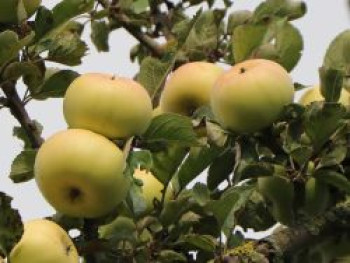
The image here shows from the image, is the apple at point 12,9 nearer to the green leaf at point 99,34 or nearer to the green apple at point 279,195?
the green apple at point 279,195

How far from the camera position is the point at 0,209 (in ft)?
4.33

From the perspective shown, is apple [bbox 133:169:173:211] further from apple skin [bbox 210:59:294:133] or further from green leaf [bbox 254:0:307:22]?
green leaf [bbox 254:0:307:22]

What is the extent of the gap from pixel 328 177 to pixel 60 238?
41 centimetres

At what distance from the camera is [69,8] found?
1.47 meters

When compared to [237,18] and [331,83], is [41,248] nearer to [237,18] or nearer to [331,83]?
[331,83]

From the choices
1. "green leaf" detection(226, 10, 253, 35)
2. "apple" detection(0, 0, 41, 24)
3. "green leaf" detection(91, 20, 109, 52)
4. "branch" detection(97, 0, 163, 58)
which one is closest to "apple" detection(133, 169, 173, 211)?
"apple" detection(0, 0, 41, 24)

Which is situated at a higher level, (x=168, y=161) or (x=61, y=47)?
(x=61, y=47)

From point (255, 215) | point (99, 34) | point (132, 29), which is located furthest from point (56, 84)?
point (99, 34)

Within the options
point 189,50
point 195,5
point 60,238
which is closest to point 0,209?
point 60,238

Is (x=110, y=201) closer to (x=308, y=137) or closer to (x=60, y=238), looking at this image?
(x=60, y=238)

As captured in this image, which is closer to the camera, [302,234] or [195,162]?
[302,234]

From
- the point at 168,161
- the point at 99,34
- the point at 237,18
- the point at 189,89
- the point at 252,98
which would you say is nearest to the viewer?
the point at 252,98

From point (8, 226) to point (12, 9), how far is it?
14.7 inches

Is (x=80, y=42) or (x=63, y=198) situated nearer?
(x=63, y=198)
